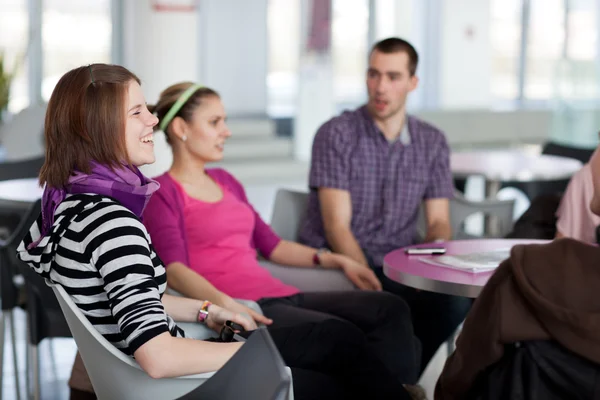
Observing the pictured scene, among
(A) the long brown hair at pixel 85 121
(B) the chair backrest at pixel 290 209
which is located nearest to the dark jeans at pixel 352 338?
(A) the long brown hair at pixel 85 121

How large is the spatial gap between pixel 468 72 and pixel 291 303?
32.9 feet

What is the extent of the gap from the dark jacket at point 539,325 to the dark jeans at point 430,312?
5.10 feet

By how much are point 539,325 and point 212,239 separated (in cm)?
140

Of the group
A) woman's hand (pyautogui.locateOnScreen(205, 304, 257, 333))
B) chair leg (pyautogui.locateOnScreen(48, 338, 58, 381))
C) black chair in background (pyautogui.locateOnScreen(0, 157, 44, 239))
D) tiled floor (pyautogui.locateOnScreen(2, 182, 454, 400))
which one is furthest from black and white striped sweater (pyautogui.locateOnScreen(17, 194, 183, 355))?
black chair in background (pyautogui.locateOnScreen(0, 157, 44, 239))

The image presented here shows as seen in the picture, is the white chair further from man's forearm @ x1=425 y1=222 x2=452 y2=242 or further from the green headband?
man's forearm @ x1=425 y1=222 x2=452 y2=242

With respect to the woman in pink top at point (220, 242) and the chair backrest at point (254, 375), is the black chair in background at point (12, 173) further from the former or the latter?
the chair backrest at point (254, 375)

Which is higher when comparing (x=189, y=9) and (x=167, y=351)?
(x=189, y=9)

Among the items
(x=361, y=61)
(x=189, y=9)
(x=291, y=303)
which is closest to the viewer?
(x=291, y=303)

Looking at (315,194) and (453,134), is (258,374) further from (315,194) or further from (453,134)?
(453,134)

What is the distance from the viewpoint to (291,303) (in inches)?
109

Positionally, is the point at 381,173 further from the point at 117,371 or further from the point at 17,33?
the point at 17,33

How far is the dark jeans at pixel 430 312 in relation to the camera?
3.28m

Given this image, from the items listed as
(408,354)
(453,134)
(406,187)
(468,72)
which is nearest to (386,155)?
(406,187)

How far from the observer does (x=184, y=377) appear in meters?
1.77
